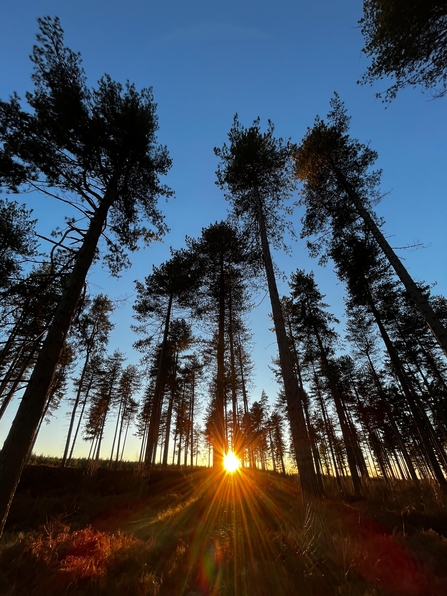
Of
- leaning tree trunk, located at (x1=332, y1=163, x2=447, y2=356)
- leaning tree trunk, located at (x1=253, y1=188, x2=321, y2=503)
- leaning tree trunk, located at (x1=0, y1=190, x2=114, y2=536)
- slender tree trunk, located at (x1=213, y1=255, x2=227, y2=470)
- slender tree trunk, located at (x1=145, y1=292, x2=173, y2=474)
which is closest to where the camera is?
leaning tree trunk, located at (x1=0, y1=190, x2=114, y2=536)

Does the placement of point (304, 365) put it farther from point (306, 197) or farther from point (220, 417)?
point (306, 197)

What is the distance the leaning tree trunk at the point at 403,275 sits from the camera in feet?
24.2

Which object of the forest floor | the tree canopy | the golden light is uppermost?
the tree canopy

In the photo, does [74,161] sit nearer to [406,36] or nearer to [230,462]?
[406,36]

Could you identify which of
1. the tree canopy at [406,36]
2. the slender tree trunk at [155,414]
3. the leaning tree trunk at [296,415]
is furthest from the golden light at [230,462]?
the tree canopy at [406,36]

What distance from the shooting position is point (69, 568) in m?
4.45

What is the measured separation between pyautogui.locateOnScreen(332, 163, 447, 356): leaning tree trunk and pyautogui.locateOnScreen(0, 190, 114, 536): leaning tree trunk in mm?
9207

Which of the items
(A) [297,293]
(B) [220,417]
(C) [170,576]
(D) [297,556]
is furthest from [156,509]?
(A) [297,293]

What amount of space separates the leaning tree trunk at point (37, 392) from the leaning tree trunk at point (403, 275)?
9207 millimetres

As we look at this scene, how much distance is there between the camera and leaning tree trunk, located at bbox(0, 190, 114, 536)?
361 cm

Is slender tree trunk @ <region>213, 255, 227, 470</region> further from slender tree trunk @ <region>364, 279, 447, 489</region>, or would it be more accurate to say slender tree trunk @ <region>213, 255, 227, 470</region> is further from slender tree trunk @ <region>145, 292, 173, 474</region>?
slender tree trunk @ <region>364, 279, 447, 489</region>

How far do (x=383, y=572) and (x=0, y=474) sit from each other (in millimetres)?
6122

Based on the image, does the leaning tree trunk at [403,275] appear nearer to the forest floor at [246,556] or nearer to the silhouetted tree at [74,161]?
the forest floor at [246,556]

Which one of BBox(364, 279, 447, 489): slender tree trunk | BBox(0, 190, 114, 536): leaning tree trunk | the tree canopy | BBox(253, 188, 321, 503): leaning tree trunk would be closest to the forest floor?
BBox(253, 188, 321, 503): leaning tree trunk
